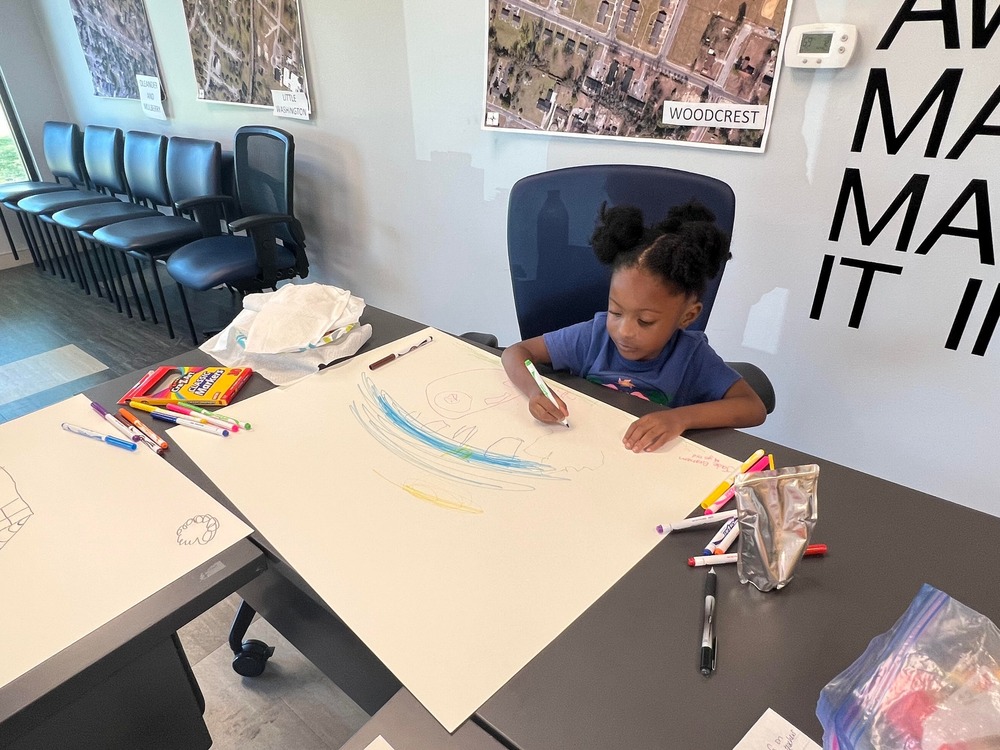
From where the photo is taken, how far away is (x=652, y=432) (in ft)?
2.83

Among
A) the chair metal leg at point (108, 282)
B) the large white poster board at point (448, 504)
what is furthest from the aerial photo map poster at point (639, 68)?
the chair metal leg at point (108, 282)

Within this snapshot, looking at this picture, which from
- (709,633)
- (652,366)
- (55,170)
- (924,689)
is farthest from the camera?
(55,170)

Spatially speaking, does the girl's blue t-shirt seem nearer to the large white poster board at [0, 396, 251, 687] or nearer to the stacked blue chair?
the large white poster board at [0, 396, 251, 687]

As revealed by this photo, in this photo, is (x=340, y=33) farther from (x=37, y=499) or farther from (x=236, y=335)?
(x=37, y=499)

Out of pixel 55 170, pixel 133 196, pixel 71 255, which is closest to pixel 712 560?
pixel 133 196

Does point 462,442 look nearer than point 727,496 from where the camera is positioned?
No

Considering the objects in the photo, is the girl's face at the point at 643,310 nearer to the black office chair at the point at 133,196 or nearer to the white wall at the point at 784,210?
the white wall at the point at 784,210

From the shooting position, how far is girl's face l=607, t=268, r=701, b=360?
94 centimetres

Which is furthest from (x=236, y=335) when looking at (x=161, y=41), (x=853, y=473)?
(x=161, y=41)

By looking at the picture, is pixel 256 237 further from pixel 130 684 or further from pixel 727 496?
pixel 727 496

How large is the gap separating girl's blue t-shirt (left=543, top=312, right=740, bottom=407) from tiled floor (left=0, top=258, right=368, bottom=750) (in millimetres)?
851

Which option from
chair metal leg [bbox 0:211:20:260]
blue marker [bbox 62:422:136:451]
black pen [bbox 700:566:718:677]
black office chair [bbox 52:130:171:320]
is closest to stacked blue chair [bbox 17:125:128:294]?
black office chair [bbox 52:130:171:320]

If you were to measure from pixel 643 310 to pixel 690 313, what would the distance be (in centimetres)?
12

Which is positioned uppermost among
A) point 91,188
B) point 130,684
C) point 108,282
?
point 91,188
